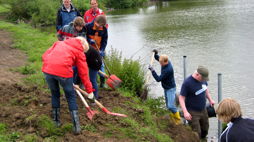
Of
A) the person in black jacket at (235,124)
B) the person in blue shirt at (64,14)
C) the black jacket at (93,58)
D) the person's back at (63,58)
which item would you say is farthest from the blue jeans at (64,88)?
the person in blue shirt at (64,14)

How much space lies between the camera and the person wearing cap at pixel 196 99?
5.21 m

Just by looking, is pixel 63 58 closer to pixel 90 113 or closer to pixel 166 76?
pixel 90 113

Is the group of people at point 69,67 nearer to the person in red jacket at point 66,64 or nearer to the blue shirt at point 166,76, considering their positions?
the person in red jacket at point 66,64

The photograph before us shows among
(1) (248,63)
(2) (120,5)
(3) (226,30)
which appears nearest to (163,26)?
(3) (226,30)

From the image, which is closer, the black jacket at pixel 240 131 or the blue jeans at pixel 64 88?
the black jacket at pixel 240 131

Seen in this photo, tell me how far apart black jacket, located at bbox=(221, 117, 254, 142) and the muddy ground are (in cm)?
207

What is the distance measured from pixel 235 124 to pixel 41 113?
350 cm

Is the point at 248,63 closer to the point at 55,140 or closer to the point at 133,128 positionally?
the point at 133,128

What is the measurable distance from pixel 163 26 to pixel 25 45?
44.8 ft

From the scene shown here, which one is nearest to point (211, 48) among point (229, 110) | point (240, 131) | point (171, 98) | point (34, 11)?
point (171, 98)

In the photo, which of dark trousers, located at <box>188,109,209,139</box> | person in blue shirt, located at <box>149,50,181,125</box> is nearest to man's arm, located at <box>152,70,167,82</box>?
person in blue shirt, located at <box>149,50,181,125</box>

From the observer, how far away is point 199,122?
19.4 ft

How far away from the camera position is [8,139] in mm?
4312

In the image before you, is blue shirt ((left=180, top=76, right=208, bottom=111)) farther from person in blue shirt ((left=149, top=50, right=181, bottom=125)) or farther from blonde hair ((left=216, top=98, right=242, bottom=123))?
blonde hair ((left=216, top=98, right=242, bottom=123))
